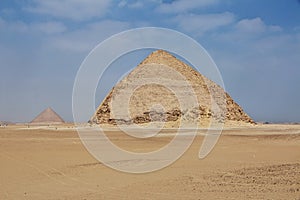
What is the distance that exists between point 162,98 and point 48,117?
203 ft

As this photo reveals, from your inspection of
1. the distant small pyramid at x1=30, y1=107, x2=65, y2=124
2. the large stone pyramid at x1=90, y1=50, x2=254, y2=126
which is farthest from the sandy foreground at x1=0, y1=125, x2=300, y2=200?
the distant small pyramid at x1=30, y1=107, x2=65, y2=124

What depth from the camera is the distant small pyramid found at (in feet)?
417

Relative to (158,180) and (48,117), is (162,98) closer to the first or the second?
(48,117)

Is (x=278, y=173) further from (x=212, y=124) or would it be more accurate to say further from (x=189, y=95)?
(x=189, y=95)

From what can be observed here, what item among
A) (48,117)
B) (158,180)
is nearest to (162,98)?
(48,117)

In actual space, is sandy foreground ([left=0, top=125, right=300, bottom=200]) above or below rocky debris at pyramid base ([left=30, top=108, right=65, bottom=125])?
below

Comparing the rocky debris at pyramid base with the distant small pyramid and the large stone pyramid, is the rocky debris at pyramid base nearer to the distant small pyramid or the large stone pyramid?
the distant small pyramid

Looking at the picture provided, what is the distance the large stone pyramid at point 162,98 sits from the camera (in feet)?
235

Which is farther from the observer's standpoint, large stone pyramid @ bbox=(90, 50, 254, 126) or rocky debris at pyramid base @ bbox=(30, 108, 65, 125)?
rocky debris at pyramid base @ bbox=(30, 108, 65, 125)

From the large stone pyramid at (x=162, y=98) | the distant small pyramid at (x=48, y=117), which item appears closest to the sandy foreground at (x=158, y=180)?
the large stone pyramid at (x=162, y=98)

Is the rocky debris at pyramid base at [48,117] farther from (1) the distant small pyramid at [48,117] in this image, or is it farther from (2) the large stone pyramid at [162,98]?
(2) the large stone pyramid at [162,98]

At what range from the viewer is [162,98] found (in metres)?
79.1

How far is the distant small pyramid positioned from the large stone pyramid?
4773cm

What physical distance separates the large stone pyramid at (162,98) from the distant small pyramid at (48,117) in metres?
47.7
